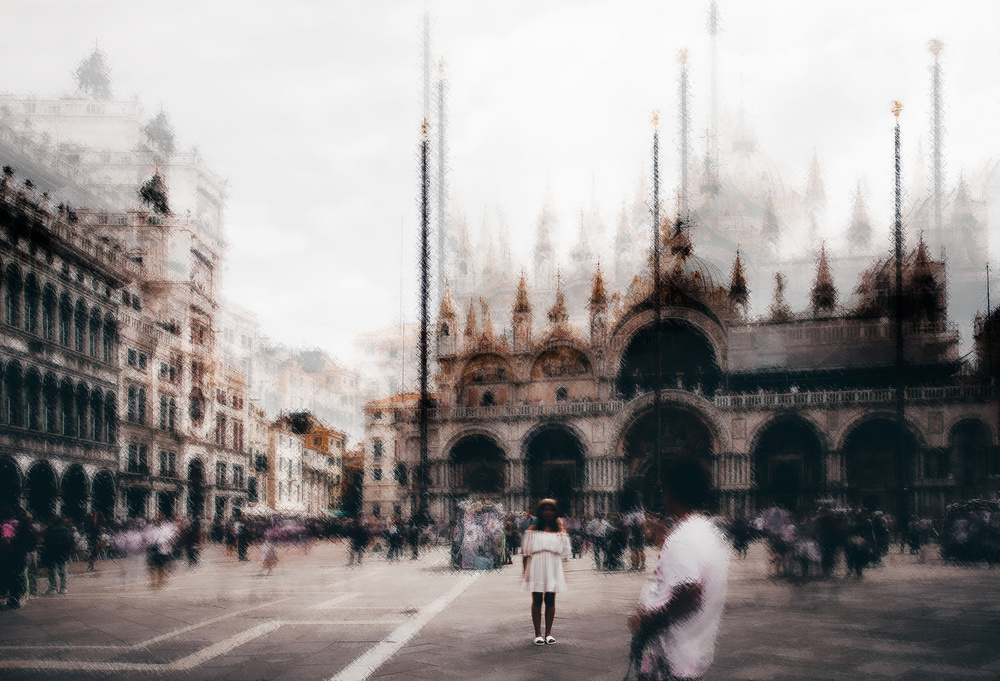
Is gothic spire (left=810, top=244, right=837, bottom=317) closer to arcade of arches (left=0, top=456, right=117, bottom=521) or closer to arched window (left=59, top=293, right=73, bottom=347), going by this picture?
arcade of arches (left=0, top=456, right=117, bottom=521)

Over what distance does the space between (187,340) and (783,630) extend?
2432cm

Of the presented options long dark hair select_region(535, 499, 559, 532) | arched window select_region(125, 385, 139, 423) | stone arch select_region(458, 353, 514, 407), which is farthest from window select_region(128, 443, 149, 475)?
stone arch select_region(458, 353, 514, 407)

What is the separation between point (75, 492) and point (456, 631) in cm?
2048

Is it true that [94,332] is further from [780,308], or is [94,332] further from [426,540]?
[780,308]

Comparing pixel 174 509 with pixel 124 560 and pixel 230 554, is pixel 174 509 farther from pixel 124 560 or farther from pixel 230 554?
pixel 124 560

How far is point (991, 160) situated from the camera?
41.8 meters

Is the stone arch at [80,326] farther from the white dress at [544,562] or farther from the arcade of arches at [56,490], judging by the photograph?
the white dress at [544,562]

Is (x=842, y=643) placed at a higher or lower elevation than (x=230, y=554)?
higher

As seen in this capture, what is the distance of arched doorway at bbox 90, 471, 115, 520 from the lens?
97.5 feet

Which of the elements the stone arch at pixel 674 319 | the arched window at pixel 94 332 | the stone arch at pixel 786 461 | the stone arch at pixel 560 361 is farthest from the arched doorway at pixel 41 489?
the stone arch at pixel 786 461

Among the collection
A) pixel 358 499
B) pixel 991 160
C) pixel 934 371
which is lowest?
pixel 358 499

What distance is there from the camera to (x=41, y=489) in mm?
27047

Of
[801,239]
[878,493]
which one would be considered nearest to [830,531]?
[878,493]

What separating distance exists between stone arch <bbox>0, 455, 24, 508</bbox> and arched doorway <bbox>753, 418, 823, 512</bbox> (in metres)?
33.4
